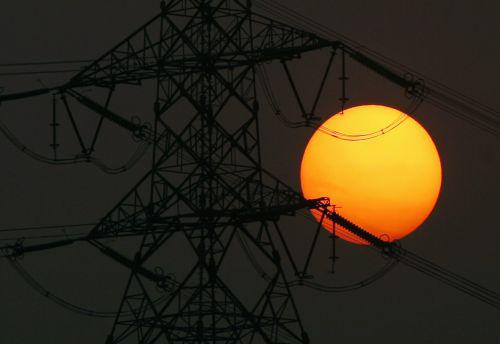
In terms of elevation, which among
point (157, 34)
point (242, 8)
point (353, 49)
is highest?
point (157, 34)

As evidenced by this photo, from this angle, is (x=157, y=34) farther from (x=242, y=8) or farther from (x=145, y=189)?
(x=242, y=8)

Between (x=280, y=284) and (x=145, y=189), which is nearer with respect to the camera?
(x=280, y=284)

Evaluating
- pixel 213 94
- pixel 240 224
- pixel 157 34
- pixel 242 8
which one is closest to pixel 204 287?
pixel 240 224

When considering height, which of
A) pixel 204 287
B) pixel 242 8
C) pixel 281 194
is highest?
pixel 242 8

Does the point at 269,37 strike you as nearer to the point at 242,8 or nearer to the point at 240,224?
the point at 242,8

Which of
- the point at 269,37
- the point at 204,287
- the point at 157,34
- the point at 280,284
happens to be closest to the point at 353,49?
the point at 269,37

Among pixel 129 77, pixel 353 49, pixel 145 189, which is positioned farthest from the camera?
pixel 145 189

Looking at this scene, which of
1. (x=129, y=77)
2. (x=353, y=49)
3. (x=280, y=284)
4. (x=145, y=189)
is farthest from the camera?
(x=145, y=189)

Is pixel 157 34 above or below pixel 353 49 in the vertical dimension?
above

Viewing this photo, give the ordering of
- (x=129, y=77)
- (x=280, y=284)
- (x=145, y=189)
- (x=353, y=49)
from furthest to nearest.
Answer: (x=145, y=189) < (x=280, y=284) < (x=129, y=77) < (x=353, y=49)
